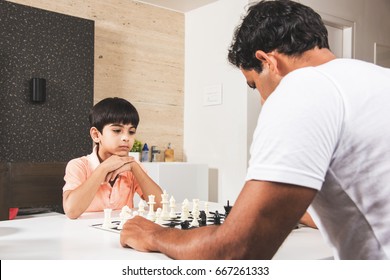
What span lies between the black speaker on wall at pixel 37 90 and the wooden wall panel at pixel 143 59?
57 centimetres

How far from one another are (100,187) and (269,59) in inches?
42.3

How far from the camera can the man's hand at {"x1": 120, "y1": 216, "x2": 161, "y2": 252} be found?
3.14ft

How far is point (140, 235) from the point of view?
38.7 inches

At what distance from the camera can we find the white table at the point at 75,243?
3.05ft

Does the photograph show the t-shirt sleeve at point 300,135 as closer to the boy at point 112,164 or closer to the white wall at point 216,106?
the boy at point 112,164

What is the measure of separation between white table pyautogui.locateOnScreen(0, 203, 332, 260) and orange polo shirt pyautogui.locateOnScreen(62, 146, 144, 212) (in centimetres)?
36

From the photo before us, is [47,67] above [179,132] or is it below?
above

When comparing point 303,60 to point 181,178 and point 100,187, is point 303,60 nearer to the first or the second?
point 100,187

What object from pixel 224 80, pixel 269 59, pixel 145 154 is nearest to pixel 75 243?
pixel 269 59

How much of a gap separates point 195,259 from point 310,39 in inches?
19.0

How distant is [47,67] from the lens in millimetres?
2914

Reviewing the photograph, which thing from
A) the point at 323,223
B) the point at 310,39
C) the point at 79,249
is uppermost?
the point at 310,39
